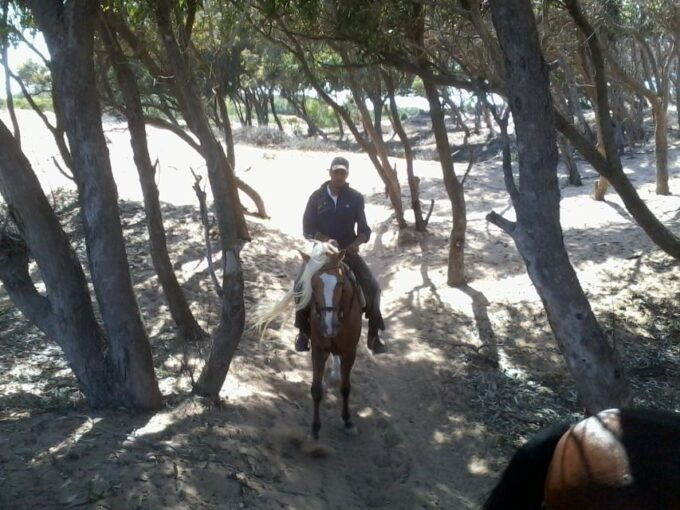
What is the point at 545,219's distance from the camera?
5.30 meters

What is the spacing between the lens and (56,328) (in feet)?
18.2

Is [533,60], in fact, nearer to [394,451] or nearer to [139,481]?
[394,451]

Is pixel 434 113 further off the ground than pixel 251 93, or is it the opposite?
pixel 251 93

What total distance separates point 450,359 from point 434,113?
184 inches

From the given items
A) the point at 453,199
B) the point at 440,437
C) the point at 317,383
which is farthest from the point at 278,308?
the point at 453,199

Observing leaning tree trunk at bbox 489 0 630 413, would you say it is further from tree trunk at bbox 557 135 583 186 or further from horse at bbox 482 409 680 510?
tree trunk at bbox 557 135 583 186

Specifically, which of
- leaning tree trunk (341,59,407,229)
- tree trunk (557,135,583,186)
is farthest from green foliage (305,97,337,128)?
leaning tree trunk (341,59,407,229)

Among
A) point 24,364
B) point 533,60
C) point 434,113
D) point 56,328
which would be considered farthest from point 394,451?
point 434,113

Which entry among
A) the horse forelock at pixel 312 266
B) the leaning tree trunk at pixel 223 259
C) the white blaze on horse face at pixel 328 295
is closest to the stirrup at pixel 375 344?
the horse forelock at pixel 312 266

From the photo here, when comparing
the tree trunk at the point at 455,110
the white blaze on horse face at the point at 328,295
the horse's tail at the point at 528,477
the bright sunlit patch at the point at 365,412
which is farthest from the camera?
the tree trunk at the point at 455,110

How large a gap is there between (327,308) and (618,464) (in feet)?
10.8

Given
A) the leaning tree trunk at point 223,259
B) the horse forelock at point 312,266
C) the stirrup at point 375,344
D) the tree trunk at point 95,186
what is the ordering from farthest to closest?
1. the stirrup at point 375,344
2. the horse forelock at point 312,266
3. the leaning tree trunk at point 223,259
4. the tree trunk at point 95,186

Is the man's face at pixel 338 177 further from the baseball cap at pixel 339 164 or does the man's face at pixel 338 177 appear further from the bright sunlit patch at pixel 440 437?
the bright sunlit patch at pixel 440 437

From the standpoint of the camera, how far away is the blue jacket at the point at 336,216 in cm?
Result: 734
